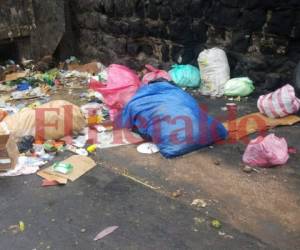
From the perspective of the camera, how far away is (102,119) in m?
4.17

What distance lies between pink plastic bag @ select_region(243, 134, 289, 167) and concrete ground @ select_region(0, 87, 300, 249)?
65 millimetres

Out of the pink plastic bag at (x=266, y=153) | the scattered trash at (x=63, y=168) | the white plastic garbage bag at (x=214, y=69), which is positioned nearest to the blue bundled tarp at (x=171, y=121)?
the pink plastic bag at (x=266, y=153)

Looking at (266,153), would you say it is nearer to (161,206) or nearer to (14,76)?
(161,206)

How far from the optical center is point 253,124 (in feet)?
12.7

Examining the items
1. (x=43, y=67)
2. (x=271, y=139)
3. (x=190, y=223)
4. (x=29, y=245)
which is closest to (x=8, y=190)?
(x=29, y=245)

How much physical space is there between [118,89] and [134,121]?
81 centimetres

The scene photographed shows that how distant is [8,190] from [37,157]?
1.58 feet

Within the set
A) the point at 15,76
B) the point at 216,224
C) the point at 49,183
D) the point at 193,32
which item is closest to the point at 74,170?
the point at 49,183

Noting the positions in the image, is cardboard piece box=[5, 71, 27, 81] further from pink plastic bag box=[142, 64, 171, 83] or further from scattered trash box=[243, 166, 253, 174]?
scattered trash box=[243, 166, 253, 174]

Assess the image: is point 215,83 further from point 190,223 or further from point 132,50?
point 190,223

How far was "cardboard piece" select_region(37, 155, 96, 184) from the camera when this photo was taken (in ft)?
10.1

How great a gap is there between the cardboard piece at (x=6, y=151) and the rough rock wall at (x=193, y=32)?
2.61 metres

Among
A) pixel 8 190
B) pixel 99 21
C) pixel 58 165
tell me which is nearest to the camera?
pixel 8 190

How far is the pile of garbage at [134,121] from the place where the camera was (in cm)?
321
